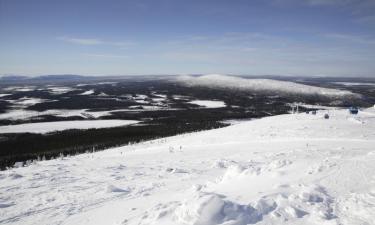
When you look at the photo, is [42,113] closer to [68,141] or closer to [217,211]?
[68,141]

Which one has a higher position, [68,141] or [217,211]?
[217,211]

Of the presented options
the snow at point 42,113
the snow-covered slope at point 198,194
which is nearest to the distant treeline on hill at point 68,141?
the snow at point 42,113

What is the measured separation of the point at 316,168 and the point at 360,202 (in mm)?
3388

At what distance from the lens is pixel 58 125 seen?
2918 inches

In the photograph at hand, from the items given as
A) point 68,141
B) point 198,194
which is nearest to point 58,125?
point 68,141

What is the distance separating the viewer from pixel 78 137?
58.2 m

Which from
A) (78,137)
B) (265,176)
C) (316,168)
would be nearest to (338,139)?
(316,168)

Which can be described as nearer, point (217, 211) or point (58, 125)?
point (217, 211)

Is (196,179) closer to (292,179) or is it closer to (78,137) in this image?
(292,179)

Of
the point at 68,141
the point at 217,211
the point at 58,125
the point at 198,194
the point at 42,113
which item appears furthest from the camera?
the point at 42,113

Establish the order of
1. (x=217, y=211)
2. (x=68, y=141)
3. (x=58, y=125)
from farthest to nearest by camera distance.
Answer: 1. (x=58, y=125)
2. (x=68, y=141)
3. (x=217, y=211)

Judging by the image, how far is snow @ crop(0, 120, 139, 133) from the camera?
67.3 meters

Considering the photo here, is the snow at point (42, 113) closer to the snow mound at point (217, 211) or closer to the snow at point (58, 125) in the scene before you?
the snow at point (58, 125)

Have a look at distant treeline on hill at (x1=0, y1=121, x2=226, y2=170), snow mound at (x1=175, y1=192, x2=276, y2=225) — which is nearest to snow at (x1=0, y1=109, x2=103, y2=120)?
distant treeline on hill at (x1=0, y1=121, x2=226, y2=170)
